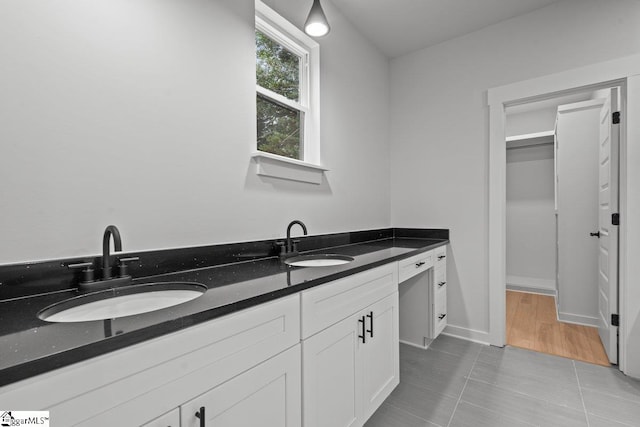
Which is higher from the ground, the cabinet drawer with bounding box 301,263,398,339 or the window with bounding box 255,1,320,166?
the window with bounding box 255,1,320,166

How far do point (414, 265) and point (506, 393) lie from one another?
94cm

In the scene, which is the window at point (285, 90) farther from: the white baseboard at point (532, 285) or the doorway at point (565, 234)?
the white baseboard at point (532, 285)

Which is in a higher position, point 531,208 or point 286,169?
point 286,169

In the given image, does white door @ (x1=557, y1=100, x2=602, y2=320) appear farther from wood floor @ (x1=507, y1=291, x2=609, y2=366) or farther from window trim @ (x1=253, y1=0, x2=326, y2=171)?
window trim @ (x1=253, y1=0, x2=326, y2=171)

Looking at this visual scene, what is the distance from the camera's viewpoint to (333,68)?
7.64 feet

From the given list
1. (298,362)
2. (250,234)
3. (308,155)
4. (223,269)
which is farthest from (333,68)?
(298,362)

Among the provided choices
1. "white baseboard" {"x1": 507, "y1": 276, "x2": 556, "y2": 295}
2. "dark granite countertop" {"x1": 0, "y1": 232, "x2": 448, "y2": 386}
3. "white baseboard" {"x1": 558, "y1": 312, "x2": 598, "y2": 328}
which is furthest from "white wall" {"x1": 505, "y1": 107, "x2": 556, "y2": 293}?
"dark granite countertop" {"x1": 0, "y1": 232, "x2": 448, "y2": 386}

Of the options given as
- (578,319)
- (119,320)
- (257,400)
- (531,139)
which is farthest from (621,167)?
(119,320)

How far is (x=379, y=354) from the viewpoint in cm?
158

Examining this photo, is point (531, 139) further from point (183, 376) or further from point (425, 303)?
point (183, 376)

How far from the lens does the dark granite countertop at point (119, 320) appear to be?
0.53 m

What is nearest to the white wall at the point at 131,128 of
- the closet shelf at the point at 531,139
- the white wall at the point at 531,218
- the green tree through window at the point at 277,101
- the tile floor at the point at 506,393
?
the green tree through window at the point at 277,101

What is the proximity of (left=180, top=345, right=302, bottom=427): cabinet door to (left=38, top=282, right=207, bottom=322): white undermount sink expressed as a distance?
11.1 inches

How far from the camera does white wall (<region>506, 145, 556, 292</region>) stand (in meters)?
3.93
